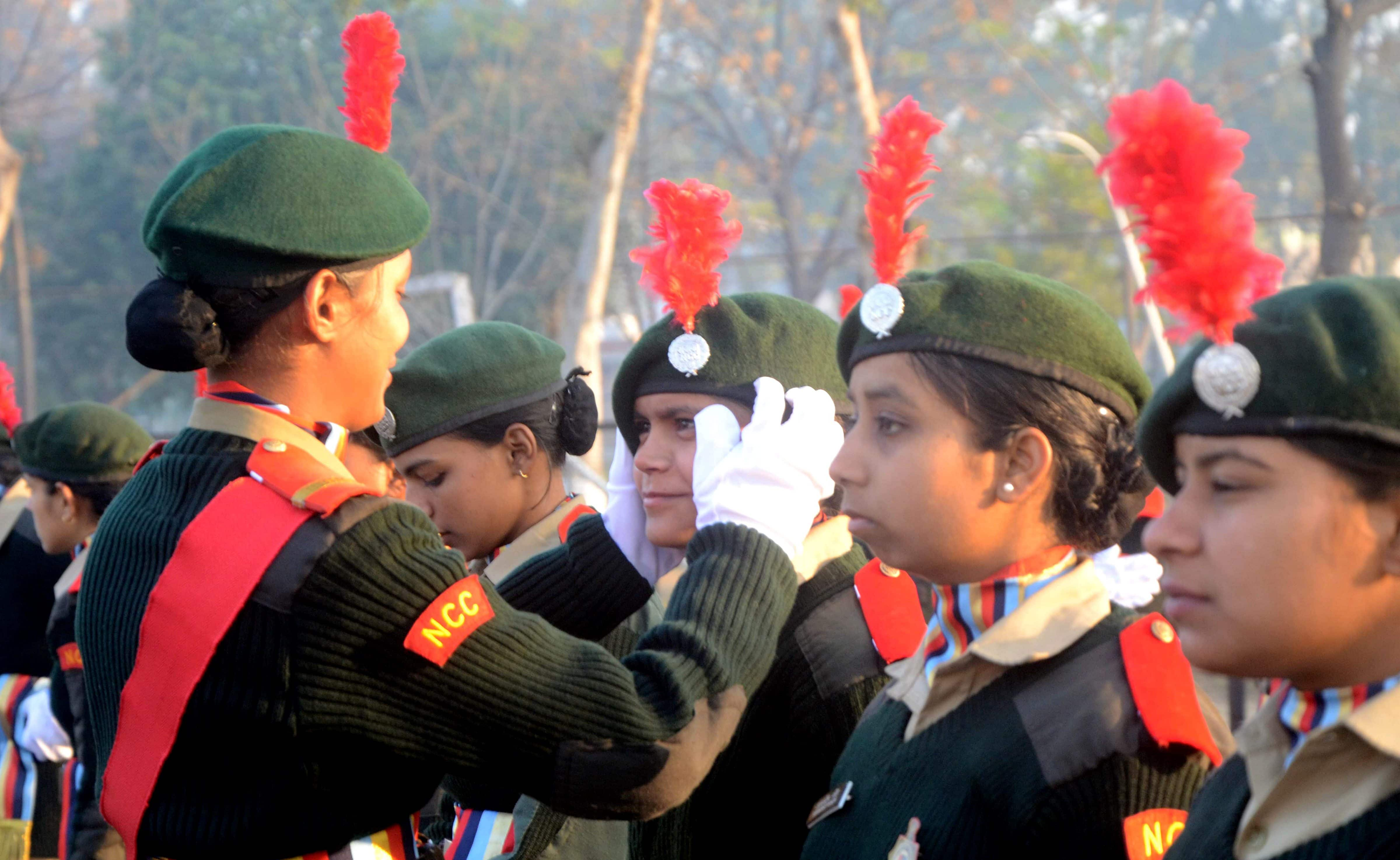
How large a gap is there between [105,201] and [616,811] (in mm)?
19175

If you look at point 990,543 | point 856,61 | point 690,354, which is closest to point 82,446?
point 690,354

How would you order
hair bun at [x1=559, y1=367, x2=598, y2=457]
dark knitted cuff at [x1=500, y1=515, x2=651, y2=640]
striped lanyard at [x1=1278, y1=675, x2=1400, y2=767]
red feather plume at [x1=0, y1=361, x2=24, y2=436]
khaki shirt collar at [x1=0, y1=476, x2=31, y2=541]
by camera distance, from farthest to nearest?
red feather plume at [x1=0, y1=361, x2=24, y2=436]
khaki shirt collar at [x1=0, y1=476, x2=31, y2=541]
hair bun at [x1=559, y1=367, x2=598, y2=457]
dark knitted cuff at [x1=500, y1=515, x2=651, y2=640]
striped lanyard at [x1=1278, y1=675, x2=1400, y2=767]

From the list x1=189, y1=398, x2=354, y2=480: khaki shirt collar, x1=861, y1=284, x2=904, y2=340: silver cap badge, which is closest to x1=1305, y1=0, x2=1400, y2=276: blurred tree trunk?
x1=861, y1=284, x2=904, y2=340: silver cap badge

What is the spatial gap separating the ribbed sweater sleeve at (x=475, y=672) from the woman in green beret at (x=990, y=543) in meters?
0.28

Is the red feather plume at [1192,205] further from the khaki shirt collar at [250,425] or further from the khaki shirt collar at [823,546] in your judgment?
the khaki shirt collar at [250,425]

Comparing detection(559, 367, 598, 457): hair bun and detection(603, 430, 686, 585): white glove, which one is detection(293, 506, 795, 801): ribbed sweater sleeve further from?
detection(559, 367, 598, 457): hair bun

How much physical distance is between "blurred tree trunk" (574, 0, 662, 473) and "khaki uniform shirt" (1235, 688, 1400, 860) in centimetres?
922

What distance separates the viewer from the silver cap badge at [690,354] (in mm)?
2750

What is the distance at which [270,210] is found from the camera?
1.99m

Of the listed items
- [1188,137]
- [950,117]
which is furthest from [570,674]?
[950,117]

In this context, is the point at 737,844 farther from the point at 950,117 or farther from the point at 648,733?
the point at 950,117

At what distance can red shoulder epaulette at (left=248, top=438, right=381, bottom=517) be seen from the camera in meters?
1.89

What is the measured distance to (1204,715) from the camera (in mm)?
2031

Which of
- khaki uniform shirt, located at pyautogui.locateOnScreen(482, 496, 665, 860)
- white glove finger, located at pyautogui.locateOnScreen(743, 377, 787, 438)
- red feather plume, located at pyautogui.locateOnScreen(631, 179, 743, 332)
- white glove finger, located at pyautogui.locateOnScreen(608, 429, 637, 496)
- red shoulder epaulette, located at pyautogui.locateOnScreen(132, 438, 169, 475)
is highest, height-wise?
red feather plume, located at pyautogui.locateOnScreen(631, 179, 743, 332)
